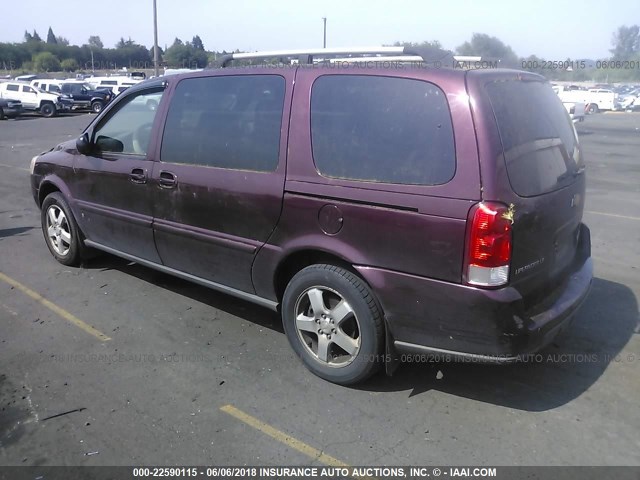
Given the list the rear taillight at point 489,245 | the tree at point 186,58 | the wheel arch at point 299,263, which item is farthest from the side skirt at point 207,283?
the tree at point 186,58

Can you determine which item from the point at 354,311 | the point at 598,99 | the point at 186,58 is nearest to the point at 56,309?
the point at 354,311

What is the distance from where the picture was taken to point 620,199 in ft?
29.8

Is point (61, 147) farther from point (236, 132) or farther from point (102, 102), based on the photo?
point (102, 102)

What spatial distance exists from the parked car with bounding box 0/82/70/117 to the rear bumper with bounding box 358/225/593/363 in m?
32.8

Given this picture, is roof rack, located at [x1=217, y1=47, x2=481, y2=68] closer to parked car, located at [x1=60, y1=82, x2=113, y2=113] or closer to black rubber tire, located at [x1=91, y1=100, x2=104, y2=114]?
parked car, located at [x1=60, y1=82, x2=113, y2=113]

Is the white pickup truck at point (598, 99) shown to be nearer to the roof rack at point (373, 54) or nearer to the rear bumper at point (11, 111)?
the rear bumper at point (11, 111)

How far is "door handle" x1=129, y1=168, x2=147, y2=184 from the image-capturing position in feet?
14.5

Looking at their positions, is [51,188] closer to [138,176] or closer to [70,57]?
[138,176]

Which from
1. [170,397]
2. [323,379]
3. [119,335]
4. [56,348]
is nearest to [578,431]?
[323,379]

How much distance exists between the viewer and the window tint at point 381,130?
2986 millimetres

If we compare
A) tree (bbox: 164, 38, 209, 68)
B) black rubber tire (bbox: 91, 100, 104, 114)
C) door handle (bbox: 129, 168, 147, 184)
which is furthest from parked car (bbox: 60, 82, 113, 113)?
door handle (bbox: 129, 168, 147, 184)

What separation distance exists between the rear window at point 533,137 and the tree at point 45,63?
281 feet

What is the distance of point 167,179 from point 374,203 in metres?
1.81

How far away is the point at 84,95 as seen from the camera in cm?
3353
